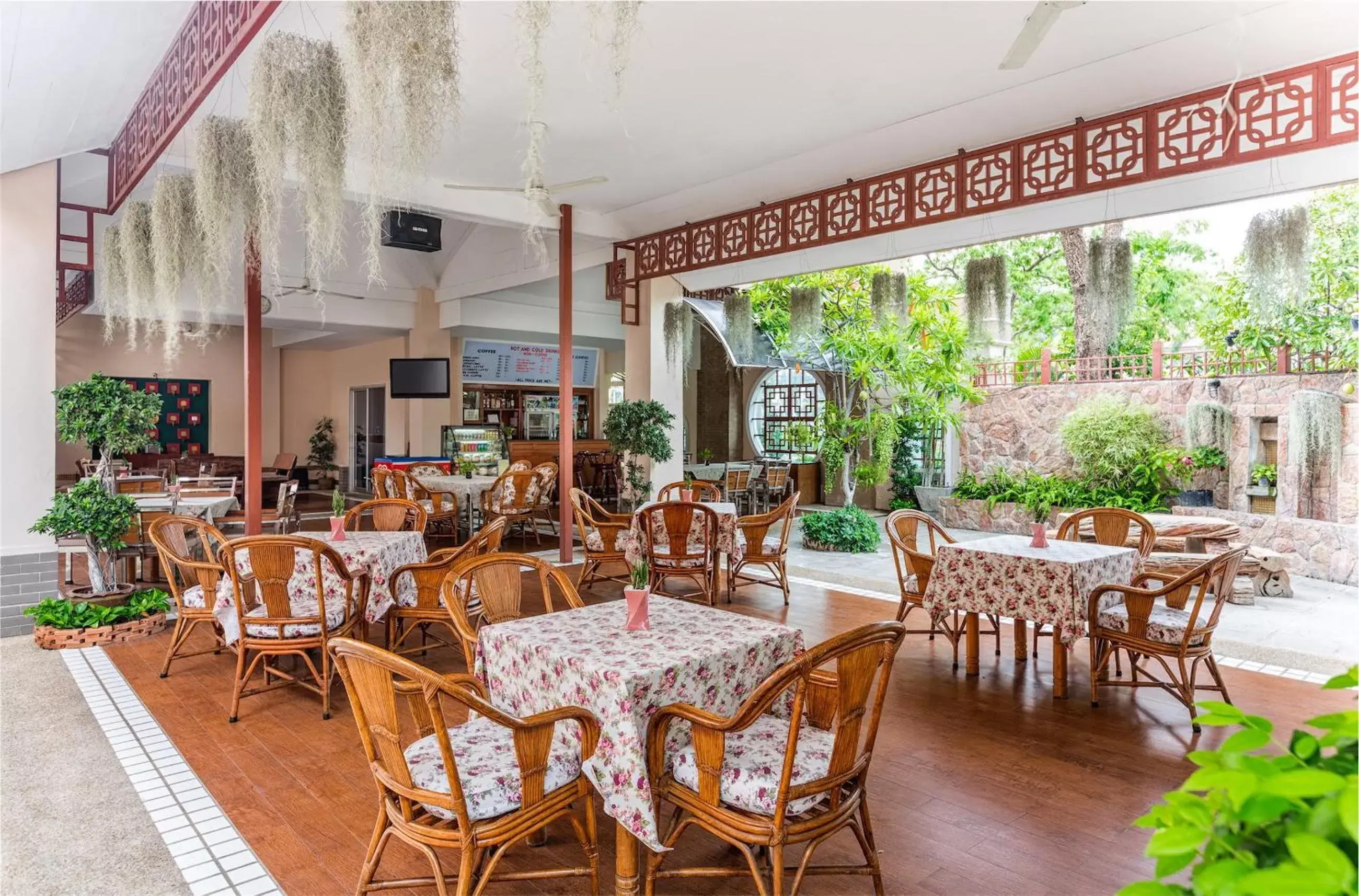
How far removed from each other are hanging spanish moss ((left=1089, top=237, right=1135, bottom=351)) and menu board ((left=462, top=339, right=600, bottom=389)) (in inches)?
344

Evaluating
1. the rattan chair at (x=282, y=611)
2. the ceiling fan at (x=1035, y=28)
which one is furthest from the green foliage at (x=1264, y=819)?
the rattan chair at (x=282, y=611)

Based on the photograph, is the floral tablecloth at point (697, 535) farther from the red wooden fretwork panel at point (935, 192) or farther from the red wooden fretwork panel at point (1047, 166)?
the red wooden fretwork panel at point (1047, 166)

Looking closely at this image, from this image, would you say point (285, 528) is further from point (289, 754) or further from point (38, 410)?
point (289, 754)

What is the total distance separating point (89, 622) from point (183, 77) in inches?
140

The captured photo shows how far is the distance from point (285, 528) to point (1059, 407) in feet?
31.9

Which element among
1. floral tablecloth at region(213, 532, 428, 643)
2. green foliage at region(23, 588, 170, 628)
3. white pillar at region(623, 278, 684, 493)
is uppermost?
white pillar at region(623, 278, 684, 493)

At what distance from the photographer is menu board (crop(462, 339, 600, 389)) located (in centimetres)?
1344

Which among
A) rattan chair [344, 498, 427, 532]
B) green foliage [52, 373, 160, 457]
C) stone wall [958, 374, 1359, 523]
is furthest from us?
stone wall [958, 374, 1359, 523]

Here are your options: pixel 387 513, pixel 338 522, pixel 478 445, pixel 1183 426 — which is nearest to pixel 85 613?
pixel 387 513

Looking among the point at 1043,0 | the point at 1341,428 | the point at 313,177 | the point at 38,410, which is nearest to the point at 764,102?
the point at 1043,0

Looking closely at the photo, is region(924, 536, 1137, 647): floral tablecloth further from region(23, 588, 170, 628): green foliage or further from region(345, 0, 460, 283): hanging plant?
region(23, 588, 170, 628): green foliage

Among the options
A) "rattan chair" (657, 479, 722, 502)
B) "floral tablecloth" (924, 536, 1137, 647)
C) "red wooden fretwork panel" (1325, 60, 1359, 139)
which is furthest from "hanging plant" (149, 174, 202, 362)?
"red wooden fretwork panel" (1325, 60, 1359, 139)

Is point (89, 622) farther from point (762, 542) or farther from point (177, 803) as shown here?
point (762, 542)

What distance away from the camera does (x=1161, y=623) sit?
395 cm
